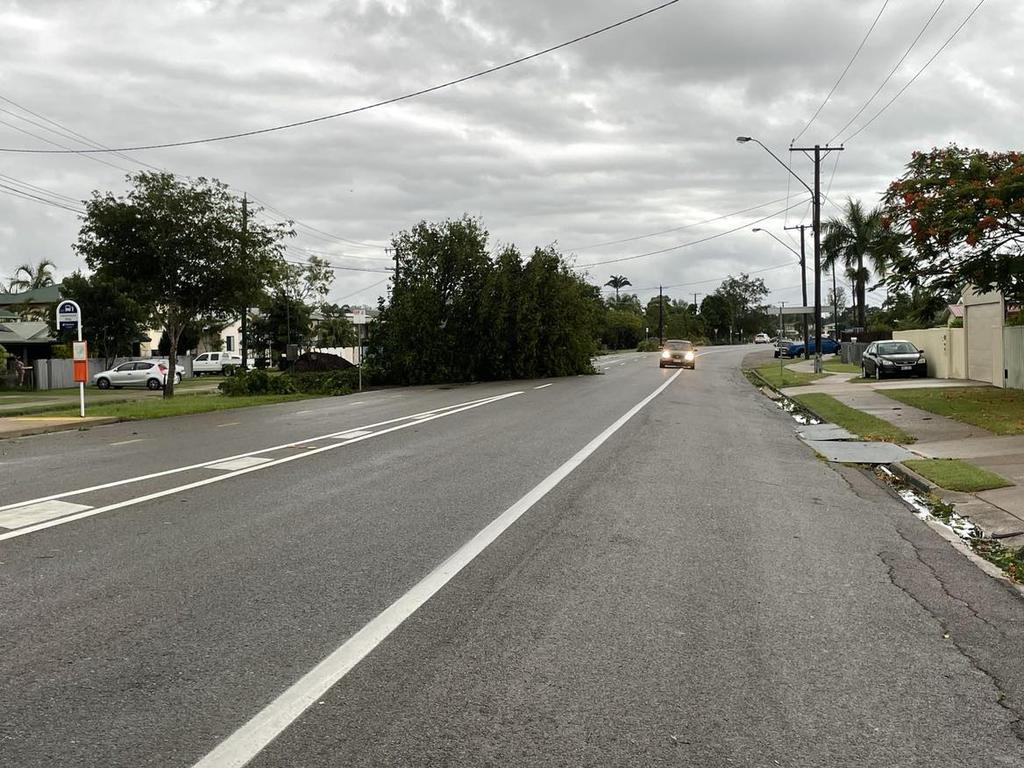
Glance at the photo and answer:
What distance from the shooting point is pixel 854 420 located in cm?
1803

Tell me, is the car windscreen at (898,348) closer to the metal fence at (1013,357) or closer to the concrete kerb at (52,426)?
the metal fence at (1013,357)

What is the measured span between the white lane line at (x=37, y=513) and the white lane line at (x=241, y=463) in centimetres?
258

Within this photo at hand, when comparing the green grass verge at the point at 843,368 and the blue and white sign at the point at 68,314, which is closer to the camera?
the blue and white sign at the point at 68,314

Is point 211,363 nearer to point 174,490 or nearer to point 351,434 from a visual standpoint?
point 351,434

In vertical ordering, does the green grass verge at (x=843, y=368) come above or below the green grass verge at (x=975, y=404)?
above

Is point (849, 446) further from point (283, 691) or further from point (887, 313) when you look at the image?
point (887, 313)

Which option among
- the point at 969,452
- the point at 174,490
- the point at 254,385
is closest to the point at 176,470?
the point at 174,490

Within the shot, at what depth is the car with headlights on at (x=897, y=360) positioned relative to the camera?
103 feet

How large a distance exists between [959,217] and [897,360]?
51.8 feet

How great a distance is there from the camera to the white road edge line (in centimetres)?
351

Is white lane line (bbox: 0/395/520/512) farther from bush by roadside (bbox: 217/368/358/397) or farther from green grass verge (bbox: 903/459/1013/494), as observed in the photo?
bush by roadside (bbox: 217/368/358/397)

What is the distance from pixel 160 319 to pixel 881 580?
28.4m

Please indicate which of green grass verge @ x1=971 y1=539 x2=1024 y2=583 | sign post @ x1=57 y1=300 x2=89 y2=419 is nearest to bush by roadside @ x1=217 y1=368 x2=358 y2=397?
sign post @ x1=57 y1=300 x2=89 y2=419

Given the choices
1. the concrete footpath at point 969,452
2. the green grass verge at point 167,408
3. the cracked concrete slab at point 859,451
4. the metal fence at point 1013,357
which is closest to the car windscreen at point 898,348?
the concrete footpath at point 969,452
